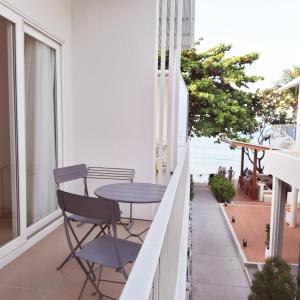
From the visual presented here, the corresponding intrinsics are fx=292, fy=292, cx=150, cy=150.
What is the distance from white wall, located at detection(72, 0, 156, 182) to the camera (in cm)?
389

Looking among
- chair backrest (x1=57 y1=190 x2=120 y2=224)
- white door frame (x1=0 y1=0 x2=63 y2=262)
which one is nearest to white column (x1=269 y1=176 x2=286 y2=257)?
white door frame (x1=0 y1=0 x2=63 y2=262)

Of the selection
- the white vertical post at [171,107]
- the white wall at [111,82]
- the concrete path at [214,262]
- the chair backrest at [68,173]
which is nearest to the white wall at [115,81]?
the white wall at [111,82]

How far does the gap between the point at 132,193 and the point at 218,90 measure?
1219cm

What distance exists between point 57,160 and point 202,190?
14356mm

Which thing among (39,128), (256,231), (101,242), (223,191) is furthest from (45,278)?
(223,191)

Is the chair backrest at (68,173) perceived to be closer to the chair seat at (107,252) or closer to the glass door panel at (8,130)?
the glass door panel at (8,130)

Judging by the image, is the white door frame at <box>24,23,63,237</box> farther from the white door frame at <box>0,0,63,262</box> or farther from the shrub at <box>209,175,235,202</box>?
the shrub at <box>209,175,235,202</box>

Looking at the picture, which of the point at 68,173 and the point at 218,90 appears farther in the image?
the point at 218,90

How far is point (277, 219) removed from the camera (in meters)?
8.28

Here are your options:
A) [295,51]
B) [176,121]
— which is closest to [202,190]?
[176,121]

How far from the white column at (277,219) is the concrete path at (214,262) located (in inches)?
45.0

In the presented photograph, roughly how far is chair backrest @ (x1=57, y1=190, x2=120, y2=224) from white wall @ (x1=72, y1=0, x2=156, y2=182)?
2.07 m

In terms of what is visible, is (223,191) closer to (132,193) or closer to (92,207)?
(132,193)

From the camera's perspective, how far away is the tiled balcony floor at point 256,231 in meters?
9.01
